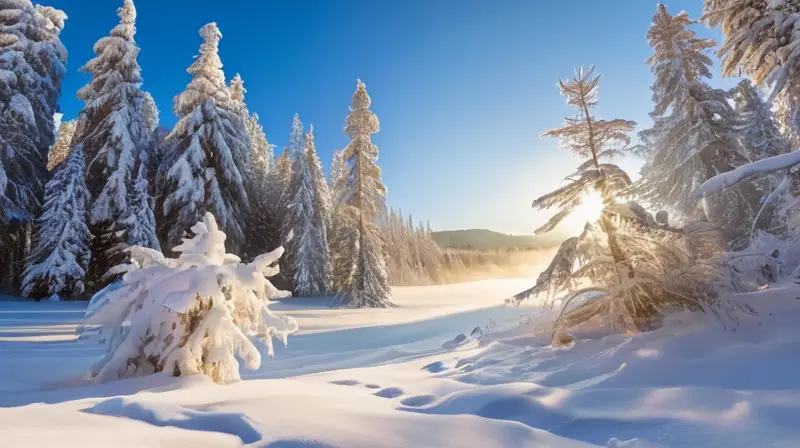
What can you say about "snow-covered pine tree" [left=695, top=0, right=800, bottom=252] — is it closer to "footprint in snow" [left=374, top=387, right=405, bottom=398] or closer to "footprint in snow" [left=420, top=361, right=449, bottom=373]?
"footprint in snow" [left=420, top=361, right=449, bottom=373]

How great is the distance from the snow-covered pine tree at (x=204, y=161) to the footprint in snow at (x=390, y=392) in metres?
18.4

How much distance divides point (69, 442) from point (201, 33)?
24.8 meters

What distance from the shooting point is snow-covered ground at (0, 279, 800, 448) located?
2.65m

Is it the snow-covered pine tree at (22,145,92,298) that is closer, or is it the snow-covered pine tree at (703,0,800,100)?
the snow-covered pine tree at (703,0,800,100)

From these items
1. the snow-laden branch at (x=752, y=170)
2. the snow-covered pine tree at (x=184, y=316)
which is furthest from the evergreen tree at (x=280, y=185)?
the snow-laden branch at (x=752, y=170)

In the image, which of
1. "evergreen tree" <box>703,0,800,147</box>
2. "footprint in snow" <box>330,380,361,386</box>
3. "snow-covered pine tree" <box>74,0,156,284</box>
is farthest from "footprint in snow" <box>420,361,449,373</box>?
"snow-covered pine tree" <box>74,0,156,284</box>

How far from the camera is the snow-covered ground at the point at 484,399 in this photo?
2.65 metres

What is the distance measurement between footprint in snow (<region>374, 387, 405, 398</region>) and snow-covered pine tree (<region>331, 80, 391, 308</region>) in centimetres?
1562

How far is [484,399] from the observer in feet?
14.0

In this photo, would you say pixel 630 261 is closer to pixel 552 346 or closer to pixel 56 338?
pixel 552 346

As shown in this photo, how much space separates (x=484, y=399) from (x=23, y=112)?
86.3 ft

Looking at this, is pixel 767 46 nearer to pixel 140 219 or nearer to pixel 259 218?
pixel 140 219

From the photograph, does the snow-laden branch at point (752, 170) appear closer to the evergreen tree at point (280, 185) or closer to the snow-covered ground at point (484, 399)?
the snow-covered ground at point (484, 399)

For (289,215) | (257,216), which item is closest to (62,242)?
(257,216)
